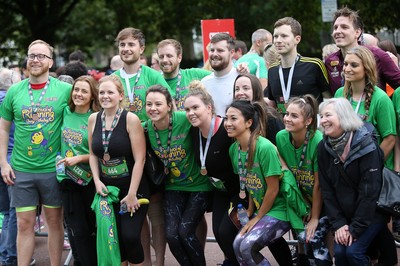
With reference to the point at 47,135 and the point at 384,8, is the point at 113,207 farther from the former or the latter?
the point at 384,8

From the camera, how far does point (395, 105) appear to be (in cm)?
620

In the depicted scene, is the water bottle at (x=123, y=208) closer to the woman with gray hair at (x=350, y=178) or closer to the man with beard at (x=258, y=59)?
the woman with gray hair at (x=350, y=178)

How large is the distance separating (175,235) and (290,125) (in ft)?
4.76

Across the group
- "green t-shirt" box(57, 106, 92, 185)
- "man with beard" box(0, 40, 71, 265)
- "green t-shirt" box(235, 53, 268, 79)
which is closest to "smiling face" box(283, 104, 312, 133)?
"green t-shirt" box(57, 106, 92, 185)

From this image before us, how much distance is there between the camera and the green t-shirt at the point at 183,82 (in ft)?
23.9

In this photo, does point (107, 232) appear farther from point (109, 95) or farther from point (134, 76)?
point (134, 76)

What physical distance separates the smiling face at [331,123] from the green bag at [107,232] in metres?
1.97

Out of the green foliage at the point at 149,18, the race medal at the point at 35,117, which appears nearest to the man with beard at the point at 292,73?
the race medal at the point at 35,117

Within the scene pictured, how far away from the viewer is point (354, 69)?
236 inches

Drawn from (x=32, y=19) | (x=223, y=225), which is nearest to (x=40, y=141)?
(x=223, y=225)

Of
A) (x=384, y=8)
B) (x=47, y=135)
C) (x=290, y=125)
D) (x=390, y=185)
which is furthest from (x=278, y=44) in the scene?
(x=384, y=8)

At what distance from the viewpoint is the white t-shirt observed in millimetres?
7180

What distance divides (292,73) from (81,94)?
2019 millimetres

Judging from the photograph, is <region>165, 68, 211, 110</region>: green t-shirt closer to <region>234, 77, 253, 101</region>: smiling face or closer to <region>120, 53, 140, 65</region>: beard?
<region>120, 53, 140, 65</region>: beard
